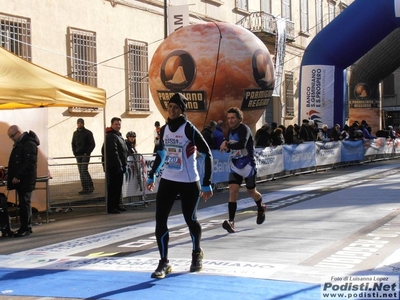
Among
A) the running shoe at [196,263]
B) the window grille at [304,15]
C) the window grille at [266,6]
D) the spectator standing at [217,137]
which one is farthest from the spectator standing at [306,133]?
the window grille at [304,15]

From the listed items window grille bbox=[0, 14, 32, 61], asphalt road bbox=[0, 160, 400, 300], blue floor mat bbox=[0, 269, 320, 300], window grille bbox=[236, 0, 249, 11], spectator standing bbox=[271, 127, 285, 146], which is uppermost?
window grille bbox=[236, 0, 249, 11]

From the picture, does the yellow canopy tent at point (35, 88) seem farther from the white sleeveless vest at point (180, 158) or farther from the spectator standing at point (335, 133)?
the spectator standing at point (335, 133)

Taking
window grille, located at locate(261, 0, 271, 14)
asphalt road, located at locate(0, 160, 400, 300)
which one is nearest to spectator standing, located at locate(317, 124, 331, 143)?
asphalt road, located at locate(0, 160, 400, 300)

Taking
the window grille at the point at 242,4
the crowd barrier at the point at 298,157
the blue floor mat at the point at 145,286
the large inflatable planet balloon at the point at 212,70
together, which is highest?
the window grille at the point at 242,4

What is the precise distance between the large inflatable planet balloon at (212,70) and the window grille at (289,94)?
18508 millimetres

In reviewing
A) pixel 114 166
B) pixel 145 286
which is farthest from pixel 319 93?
pixel 145 286

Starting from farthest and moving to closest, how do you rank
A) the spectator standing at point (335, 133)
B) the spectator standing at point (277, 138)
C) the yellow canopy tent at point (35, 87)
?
the spectator standing at point (335, 133), the spectator standing at point (277, 138), the yellow canopy tent at point (35, 87)

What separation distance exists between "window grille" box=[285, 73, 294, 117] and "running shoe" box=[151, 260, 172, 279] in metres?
29.8

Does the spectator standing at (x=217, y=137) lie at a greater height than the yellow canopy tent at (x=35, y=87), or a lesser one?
lesser

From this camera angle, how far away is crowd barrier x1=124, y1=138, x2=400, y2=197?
551 inches

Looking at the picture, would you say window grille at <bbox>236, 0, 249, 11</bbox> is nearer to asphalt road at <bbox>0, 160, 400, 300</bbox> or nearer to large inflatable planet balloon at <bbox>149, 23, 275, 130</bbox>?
large inflatable planet balloon at <bbox>149, 23, 275, 130</bbox>

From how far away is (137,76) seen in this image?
78.3 feet

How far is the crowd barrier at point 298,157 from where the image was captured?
13984 millimetres

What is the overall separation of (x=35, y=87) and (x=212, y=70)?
7068mm
